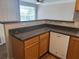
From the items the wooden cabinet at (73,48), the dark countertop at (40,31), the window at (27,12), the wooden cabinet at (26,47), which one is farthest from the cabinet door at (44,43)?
the window at (27,12)

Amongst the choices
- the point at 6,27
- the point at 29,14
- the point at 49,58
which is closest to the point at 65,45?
the point at 49,58

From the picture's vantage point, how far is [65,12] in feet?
14.4

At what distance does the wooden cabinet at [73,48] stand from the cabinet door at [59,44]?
4.0 inches

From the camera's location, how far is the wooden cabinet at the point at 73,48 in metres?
1.70

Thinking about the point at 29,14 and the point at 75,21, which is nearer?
the point at 75,21

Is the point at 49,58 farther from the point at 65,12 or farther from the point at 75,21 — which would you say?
the point at 65,12

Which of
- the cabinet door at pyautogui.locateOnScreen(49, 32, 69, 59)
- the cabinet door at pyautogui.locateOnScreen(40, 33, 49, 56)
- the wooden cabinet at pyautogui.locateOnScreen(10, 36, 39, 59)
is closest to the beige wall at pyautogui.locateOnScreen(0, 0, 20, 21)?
the wooden cabinet at pyautogui.locateOnScreen(10, 36, 39, 59)

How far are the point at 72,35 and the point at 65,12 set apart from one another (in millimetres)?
3020

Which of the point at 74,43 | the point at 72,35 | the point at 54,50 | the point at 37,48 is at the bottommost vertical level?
the point at 54,50

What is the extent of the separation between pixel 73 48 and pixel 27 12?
4.46m

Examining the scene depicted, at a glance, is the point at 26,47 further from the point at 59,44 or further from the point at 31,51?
the point at 59,44

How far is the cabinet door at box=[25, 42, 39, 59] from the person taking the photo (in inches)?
61.6

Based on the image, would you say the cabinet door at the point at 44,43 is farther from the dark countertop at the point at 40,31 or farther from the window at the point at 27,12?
the window at the point at 27,12

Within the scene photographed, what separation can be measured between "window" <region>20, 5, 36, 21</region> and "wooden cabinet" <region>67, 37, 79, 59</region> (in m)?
4.03
